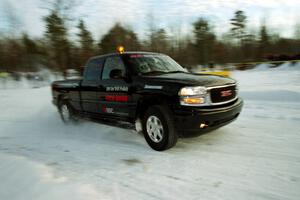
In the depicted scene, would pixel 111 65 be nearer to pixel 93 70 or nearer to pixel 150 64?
pixel 93 70

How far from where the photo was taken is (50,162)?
3926 mm

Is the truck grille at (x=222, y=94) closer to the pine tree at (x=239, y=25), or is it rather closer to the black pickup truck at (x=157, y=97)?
the black pickup truck at (x=157, y=97)

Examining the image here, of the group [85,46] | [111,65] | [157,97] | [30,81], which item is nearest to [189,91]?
[157,97]

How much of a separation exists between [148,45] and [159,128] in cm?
3242

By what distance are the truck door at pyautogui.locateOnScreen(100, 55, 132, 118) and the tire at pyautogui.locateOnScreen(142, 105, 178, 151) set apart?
1.84 ft

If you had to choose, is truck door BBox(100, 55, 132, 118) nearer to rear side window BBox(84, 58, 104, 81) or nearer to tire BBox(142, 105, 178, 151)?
rear side window BBox(84, 58, 104, 81)

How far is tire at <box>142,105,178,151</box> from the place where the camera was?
3.88 meters

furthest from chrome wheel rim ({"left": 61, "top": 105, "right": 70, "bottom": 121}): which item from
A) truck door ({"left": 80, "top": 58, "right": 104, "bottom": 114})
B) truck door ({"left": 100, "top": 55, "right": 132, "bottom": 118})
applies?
truck door ({"left": 100, "top": 55, "right": 132, "bottom": 118})

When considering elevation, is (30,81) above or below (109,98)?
above

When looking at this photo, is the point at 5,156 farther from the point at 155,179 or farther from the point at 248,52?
the point at 248,52

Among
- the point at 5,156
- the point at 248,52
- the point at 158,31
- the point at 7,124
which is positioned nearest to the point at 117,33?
the point at 158,31

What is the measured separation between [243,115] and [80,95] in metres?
4.17

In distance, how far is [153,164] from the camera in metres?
3.65

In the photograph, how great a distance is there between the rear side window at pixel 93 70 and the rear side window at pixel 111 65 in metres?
0.20
